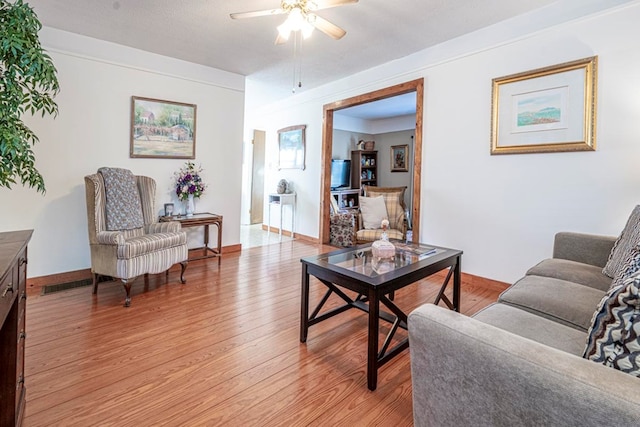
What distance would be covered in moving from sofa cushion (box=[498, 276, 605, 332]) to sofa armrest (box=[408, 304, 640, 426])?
2.72 feet

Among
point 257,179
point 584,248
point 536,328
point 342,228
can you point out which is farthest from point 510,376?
point 257,179

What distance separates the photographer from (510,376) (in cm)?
80

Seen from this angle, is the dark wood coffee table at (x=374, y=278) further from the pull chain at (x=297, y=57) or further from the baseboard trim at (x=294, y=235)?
the baseboard trim at (x=294, y=235)

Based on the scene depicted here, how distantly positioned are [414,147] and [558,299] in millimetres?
3591

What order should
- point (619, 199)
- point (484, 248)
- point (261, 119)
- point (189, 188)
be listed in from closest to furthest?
point (619, 199)
point (484, 248)
point (189, 188)
point (261, 119)

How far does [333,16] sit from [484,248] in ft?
8.79

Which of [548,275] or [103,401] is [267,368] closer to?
[103,401]

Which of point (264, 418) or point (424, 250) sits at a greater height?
point (424, 250)

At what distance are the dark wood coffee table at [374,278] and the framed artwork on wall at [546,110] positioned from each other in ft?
4.51

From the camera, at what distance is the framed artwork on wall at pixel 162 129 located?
367 cm

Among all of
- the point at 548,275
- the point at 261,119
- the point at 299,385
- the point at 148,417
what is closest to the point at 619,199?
the point at 548,275

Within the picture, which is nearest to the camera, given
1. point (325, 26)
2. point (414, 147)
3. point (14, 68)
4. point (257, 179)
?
point (14, 68)

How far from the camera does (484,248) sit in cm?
319

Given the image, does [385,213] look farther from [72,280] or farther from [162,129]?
[72,280]
